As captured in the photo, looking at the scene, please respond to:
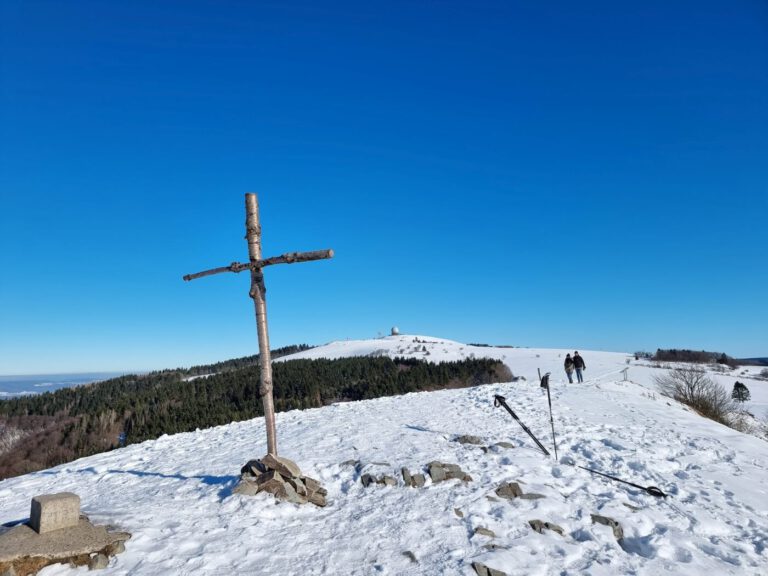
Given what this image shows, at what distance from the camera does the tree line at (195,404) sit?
5222 cm

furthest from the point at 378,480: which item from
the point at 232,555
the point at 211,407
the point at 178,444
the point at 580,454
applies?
the point at 211,407

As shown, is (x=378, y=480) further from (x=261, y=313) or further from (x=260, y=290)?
(x=260, y=290)

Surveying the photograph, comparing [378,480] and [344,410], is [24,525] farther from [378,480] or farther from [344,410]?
[344,410]

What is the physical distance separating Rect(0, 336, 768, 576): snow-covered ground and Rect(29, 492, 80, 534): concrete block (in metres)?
0.79

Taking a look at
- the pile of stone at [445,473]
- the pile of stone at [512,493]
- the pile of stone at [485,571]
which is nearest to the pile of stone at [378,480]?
the pile of stone at [445,473]

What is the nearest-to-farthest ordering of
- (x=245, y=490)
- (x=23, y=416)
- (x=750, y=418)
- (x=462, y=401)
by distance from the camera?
(x=245, y=490)
(x=462, y=401)
(x=750, y=418)
(x=23, y=416)

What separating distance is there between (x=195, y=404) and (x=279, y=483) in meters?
62.4

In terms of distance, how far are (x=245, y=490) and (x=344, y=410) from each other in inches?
444

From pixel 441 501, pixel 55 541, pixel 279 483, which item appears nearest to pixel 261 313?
pixel 279 483

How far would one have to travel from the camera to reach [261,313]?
930 cm

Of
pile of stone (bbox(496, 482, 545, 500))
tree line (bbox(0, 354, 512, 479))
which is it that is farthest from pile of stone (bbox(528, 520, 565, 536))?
tree line (bbox(0, 354, 512, 479))

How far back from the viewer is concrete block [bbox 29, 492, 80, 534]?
5.89 m

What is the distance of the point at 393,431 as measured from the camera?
14.1 m

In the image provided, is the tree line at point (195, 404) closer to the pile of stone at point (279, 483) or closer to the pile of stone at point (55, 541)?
the pile of stone at point (279, 483)
